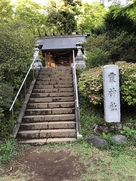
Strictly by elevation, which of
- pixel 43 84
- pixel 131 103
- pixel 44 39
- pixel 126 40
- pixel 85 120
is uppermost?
pixel 44 39

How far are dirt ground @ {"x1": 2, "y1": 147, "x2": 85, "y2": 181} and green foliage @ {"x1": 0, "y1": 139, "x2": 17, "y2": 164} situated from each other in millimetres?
147

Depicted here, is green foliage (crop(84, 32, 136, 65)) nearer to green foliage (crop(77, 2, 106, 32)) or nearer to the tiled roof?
the tiled roof

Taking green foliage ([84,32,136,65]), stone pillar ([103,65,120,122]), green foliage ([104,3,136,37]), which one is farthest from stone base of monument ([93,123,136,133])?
green foliage ([104,3,136,37])

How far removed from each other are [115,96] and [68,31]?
19146mm

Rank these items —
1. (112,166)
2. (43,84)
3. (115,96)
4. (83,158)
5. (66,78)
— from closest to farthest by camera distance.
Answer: (112,166) < (83,158) < (115,96) < (43,84) < (66,78)

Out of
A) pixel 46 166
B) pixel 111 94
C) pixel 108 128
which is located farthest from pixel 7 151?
pixel 111 94

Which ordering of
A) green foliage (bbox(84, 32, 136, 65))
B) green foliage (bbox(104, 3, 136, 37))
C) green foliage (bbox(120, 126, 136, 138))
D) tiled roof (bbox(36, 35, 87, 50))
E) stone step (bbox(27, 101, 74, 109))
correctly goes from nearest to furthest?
green foliage (bbox(120, 126, 136, 138)) → stone step (bbox(27, 101, 74, 109)) → green foliage (bbox(84, 32, 136, 65)) → green foliage (bbox(104, 3, 136, 37)) → tiled roof (bbox(36, 35, 87, 50))

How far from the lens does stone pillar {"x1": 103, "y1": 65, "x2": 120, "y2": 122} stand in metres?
5.82

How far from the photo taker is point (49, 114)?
6523 millimetres

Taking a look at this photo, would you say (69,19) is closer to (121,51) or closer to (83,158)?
(121,51)

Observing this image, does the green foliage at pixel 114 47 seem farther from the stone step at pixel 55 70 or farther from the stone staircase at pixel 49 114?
the stone staircase at pixel 49 114

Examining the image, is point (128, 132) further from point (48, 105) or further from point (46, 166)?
point (48, 105)

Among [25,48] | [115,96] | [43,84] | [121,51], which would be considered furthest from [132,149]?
[121,51]

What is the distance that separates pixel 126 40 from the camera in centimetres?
995
